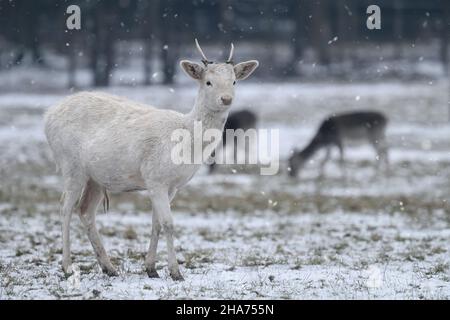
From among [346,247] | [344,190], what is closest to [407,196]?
[344,190]

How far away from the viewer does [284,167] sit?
23.5 metres

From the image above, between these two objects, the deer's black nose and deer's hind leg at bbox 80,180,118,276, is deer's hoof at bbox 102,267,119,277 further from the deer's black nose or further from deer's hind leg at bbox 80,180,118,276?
the deer's black nose

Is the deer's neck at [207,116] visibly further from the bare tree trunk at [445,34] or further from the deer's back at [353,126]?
the bare tree trunk at [445,34]

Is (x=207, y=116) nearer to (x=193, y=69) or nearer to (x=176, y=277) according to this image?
(x=193, y=69)

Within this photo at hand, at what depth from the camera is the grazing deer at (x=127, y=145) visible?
8.09 m

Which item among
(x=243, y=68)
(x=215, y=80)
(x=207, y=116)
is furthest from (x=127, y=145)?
(x=243, y=68)

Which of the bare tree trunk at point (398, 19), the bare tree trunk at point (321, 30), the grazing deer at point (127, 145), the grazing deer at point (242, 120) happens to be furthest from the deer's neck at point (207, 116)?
the bare tree trunk at point (398, 19)

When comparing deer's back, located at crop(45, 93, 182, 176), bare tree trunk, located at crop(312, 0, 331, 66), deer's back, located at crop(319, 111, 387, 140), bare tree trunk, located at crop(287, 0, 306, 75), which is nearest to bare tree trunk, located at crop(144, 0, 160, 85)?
bare tree trunk, located at crop(287, 0, 306, 75)

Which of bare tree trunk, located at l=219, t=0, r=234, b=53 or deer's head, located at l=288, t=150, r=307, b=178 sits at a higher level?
bare tree trunk, located at l=219, t=0, r=234, b=53

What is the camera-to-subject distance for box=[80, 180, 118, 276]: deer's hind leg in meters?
8.61

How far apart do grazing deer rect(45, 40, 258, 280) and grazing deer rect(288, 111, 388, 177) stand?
569 inches

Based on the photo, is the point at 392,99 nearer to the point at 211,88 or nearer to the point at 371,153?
the point at 371,153

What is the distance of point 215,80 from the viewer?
8070 millimetres

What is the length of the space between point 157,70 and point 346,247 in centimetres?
3502
